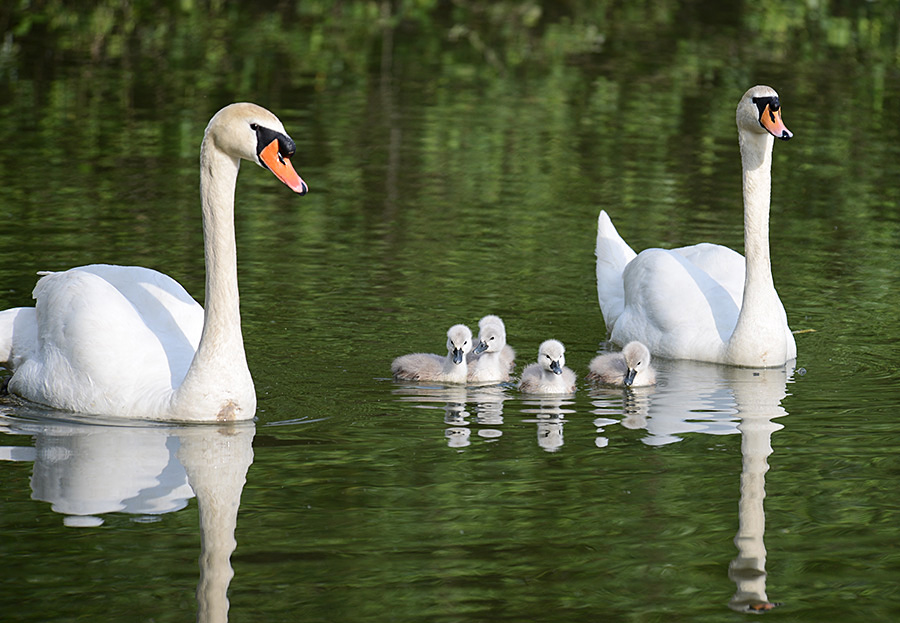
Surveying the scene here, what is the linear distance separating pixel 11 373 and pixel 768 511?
4.91m

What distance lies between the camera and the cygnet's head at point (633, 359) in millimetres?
9523

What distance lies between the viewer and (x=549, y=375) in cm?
946

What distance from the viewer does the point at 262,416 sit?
28.6 ft

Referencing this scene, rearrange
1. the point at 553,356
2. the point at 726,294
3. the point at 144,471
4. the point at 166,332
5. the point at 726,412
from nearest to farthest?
the point at 144,471, the point at 166,332, the point at 726,412, the point at 553,356, the point at 726,294

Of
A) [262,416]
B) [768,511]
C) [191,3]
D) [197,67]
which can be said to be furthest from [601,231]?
[191,3]

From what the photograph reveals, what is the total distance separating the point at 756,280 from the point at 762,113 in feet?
3.74

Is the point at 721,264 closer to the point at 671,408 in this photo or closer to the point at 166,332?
the point at 671,408

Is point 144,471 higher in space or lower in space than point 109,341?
lower

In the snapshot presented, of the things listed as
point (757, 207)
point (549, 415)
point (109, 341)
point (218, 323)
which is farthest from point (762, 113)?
point (109, 341)

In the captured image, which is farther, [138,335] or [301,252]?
[301,252]

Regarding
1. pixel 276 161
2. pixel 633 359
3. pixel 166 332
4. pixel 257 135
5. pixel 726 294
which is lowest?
pixel 633 359

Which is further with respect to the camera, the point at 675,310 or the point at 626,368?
the point at 675,310

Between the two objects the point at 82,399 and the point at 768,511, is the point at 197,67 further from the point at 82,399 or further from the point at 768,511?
the point at 768,511

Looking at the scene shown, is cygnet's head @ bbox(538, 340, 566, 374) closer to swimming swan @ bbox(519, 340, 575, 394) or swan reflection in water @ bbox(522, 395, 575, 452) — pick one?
swimming swan @ bbox(519, 340, 575, 394)
